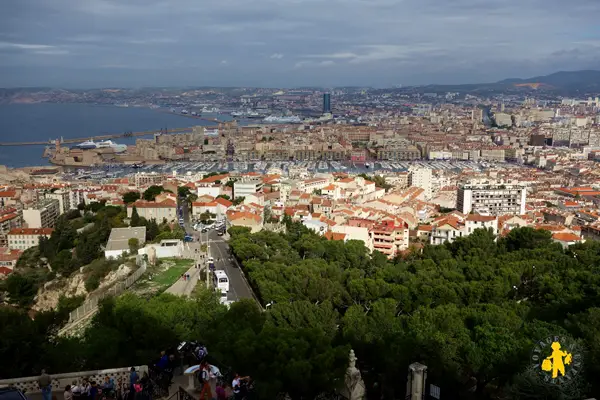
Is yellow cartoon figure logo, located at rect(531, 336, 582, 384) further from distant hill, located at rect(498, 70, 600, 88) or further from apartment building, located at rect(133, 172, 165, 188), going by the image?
distant hill, located at rect(498, 70, 600, 88)

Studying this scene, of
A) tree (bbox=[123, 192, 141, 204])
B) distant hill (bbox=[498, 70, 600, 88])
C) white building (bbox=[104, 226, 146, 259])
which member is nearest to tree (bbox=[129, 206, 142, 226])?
white building (bbox=[104, 226, 146, 259])

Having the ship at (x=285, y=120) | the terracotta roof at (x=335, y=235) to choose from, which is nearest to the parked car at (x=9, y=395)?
the terracotta roof at (x=335, y=235)

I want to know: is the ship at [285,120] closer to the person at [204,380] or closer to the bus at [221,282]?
the bus at [221,282]

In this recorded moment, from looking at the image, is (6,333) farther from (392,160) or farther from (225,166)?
(392,160)

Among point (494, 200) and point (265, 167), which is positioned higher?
point (494, 200)

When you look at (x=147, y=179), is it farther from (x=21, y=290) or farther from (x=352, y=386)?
(x=352, y=386)

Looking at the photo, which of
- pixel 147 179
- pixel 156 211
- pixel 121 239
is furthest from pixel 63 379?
pixel 147 179
